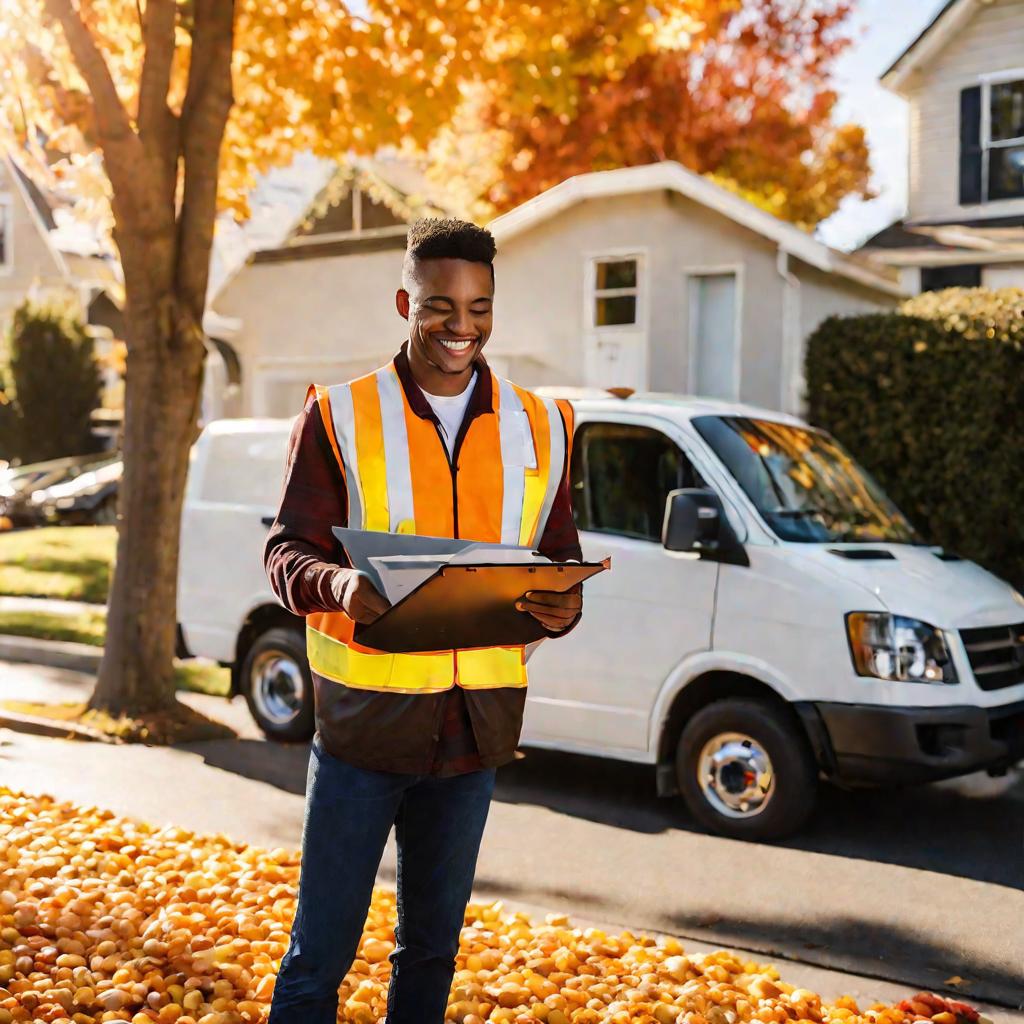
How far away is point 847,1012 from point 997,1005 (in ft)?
2.53

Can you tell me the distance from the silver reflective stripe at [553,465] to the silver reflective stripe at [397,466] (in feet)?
1.15

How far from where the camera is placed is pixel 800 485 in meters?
7.53

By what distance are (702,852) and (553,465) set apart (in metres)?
3.97

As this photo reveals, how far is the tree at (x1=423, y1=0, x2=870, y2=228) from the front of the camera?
98.1 ft

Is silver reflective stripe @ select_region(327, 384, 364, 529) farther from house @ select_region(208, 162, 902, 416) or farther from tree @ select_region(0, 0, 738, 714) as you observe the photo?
house @ select_region(208, 162, 902, 416)

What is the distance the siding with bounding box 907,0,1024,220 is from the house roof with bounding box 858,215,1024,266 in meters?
0.24

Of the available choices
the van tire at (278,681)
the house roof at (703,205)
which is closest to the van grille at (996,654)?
the van tire at (278,681)

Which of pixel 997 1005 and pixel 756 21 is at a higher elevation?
pixel 756 21

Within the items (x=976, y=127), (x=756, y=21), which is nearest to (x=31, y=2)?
(x=976, y=127)

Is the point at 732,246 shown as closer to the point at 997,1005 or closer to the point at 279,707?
the point at 279,707

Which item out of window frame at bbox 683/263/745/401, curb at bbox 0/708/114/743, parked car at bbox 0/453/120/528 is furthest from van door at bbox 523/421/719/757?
parked car at bbox 0/453/120/528

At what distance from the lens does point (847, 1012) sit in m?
4.35


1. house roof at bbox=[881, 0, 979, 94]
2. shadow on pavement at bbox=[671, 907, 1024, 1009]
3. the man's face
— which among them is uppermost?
house roof at bbox=[881, 0, 979, 94]

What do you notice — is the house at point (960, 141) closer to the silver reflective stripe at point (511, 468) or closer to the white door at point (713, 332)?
the white door at point (713, 332)
